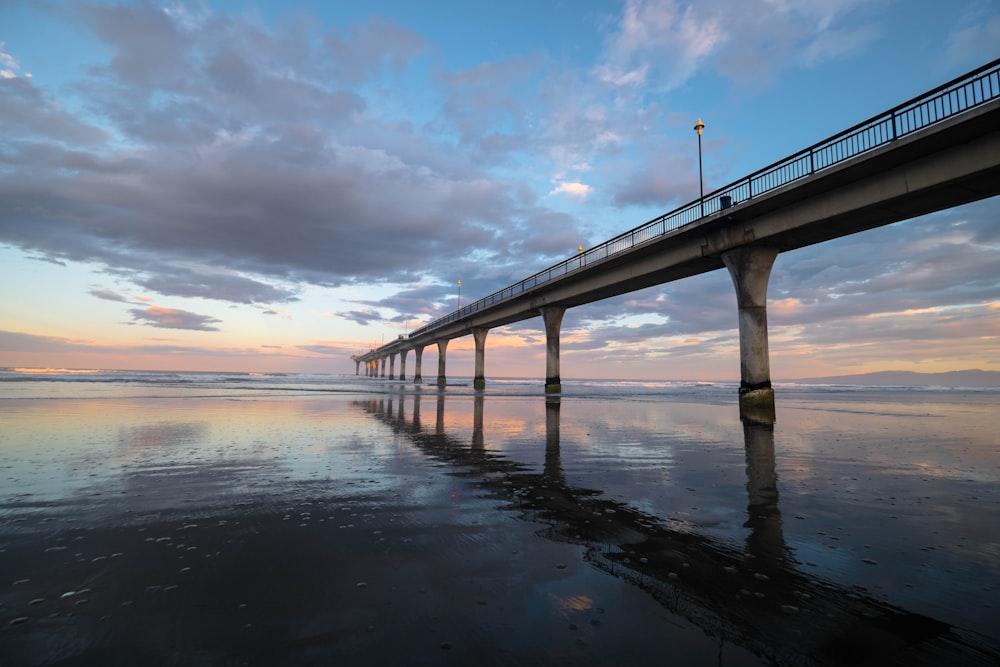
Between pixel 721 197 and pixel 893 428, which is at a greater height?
pixel 721 197

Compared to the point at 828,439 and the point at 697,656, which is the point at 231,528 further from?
the point at 828,439

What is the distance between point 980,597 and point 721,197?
20978 mm

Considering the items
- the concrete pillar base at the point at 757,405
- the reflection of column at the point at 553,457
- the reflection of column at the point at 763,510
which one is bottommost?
the reflection of column at the point at 763,510

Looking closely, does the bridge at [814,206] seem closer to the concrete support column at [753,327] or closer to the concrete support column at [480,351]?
the concrete support column at [753,327]

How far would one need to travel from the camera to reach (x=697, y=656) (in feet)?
8.50

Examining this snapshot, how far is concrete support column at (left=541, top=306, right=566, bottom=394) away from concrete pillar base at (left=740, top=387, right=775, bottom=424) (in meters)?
23.7

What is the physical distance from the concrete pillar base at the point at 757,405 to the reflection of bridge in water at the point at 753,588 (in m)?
13.4

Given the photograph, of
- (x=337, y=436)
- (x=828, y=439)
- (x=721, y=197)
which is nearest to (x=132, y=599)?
(x=337, y=436)

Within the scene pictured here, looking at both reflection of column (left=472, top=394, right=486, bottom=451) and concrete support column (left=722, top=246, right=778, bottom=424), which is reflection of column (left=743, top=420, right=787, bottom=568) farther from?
concrete support column (left=722, top=246, right=778, bottom=424)

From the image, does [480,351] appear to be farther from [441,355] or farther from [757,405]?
[757,405]

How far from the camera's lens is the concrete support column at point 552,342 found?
42844mm

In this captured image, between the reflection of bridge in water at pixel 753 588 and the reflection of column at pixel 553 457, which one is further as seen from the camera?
the reflection of column at pixel 553 457

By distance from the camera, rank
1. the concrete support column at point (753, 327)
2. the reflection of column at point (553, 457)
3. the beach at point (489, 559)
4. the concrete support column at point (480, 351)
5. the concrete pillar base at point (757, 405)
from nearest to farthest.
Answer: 1. the beach at point (489, 559)
2. the reflection of column at point (553, 457)
3. the concrete pillar base at point (757, 405)
4. the concrete support column at point (753, 327)
5. the concrete support column at point (480, 351)

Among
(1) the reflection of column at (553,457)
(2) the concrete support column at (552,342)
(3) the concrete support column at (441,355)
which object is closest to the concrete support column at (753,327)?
(1) the reflection of column at (553,457)
